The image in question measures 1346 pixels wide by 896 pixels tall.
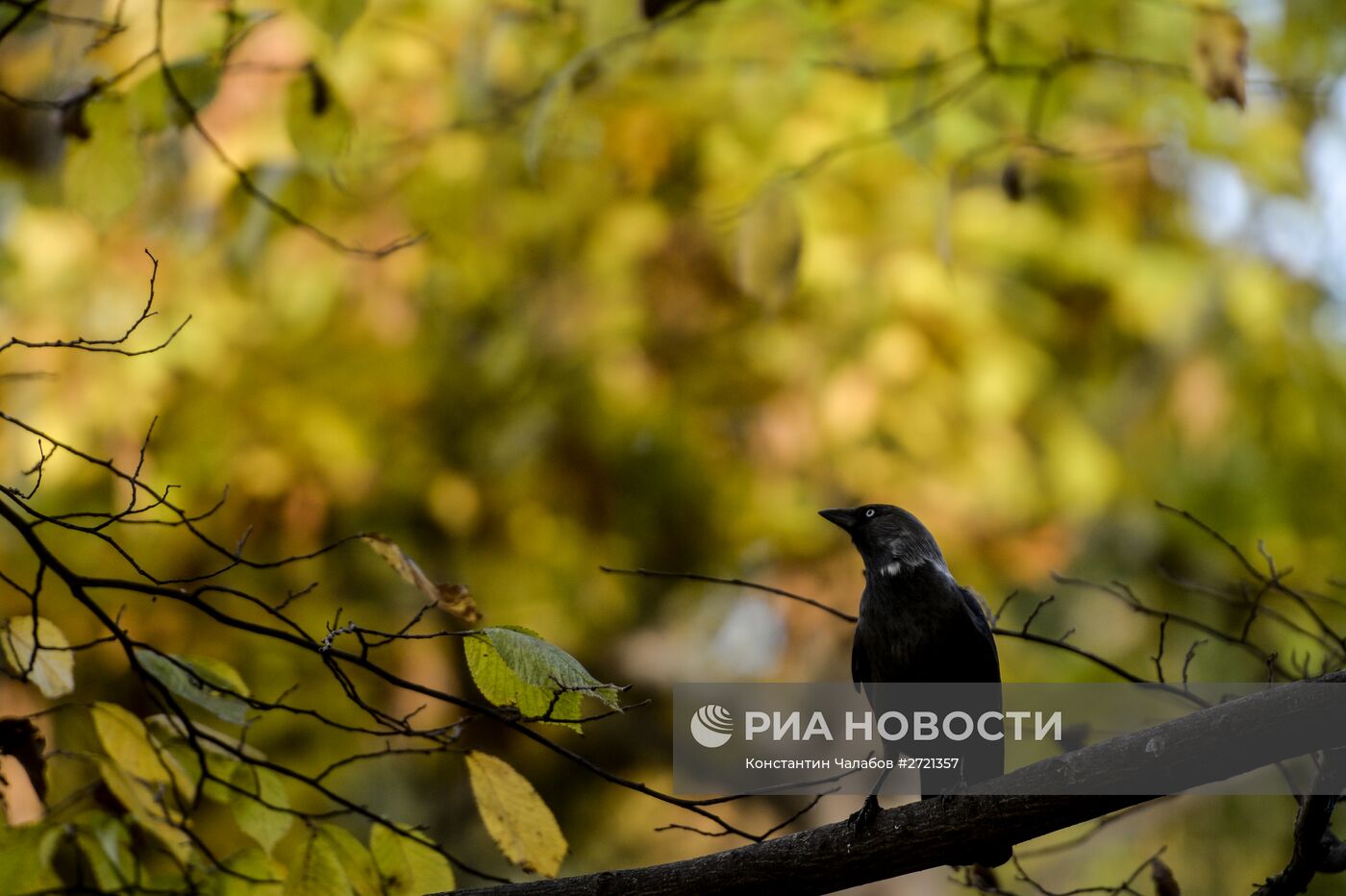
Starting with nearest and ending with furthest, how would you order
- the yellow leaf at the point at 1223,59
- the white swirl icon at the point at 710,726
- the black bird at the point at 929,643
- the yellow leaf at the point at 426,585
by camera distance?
the yellow leaf at the point at 426,585 < the black bird at the point at 929,643 < the white swirl icon at the point at 710,726 < the yellow leaf at the point at 1223,59

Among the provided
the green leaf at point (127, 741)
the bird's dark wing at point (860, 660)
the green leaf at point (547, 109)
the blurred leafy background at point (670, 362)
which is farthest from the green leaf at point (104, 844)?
the blurred leafy background at point (670, 362)

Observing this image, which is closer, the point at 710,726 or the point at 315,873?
the point at 315,873

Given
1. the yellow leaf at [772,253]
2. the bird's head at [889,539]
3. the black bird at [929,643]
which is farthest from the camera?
the yellow leaf at [772,253]

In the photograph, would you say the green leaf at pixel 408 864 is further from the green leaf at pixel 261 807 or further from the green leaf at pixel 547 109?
the green leaf at pixel 547 109

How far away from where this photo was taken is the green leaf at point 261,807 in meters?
1.87

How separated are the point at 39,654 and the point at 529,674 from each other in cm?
86

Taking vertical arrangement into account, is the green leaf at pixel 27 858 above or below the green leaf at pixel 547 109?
below

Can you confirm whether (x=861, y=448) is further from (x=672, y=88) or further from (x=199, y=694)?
(x=199, y=694)

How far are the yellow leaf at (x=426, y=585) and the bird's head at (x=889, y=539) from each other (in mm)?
803

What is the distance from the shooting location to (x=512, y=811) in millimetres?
1775

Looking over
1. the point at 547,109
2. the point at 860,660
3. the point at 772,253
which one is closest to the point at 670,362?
the point at 772,253

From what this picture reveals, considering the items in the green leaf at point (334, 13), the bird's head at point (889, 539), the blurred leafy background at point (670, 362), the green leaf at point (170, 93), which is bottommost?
the bird's head at point (889, 539)

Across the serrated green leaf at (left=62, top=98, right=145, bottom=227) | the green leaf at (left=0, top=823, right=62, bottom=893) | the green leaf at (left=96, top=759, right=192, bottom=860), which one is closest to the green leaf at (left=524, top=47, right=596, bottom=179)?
the serrated green leaf at (left=62, top=98, right=145, bottom=227)

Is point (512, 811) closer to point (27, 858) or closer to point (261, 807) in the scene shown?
point (261, 807)
